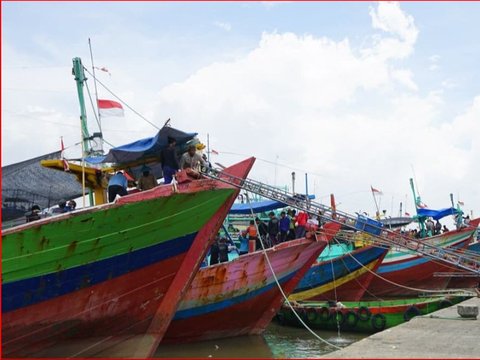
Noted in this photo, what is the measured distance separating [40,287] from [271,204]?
975cm

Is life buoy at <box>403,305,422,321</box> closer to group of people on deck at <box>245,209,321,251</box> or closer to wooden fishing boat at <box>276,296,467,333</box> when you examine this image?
wooden fishing boat at <box>276,296,467,333</box>

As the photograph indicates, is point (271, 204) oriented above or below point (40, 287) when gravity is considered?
above

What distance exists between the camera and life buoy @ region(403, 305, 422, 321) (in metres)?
14.5

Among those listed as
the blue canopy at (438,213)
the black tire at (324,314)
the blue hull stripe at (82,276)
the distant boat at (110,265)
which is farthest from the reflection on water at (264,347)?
the blue canopy at (438,213)

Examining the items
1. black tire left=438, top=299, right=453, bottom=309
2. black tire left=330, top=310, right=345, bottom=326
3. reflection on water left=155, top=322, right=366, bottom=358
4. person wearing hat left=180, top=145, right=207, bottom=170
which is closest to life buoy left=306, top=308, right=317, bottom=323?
reflection on water left=155, top=322, right=366, bottom=358

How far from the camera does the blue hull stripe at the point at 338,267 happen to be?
18406mm

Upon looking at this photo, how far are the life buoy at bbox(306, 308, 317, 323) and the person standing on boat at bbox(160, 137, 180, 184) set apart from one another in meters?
7.51

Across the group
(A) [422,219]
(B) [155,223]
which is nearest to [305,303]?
(B) [155,223]

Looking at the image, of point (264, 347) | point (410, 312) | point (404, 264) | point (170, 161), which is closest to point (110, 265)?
point (170, 161)

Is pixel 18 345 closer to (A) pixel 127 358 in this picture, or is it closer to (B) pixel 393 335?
(A) pixel 127 358

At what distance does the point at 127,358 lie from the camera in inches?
384

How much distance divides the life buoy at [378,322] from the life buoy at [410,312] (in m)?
0.54

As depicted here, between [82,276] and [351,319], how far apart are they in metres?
8.48

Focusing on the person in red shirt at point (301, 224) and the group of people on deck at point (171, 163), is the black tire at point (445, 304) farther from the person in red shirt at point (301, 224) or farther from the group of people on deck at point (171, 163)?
the group of people on deck at point (171, 163)
